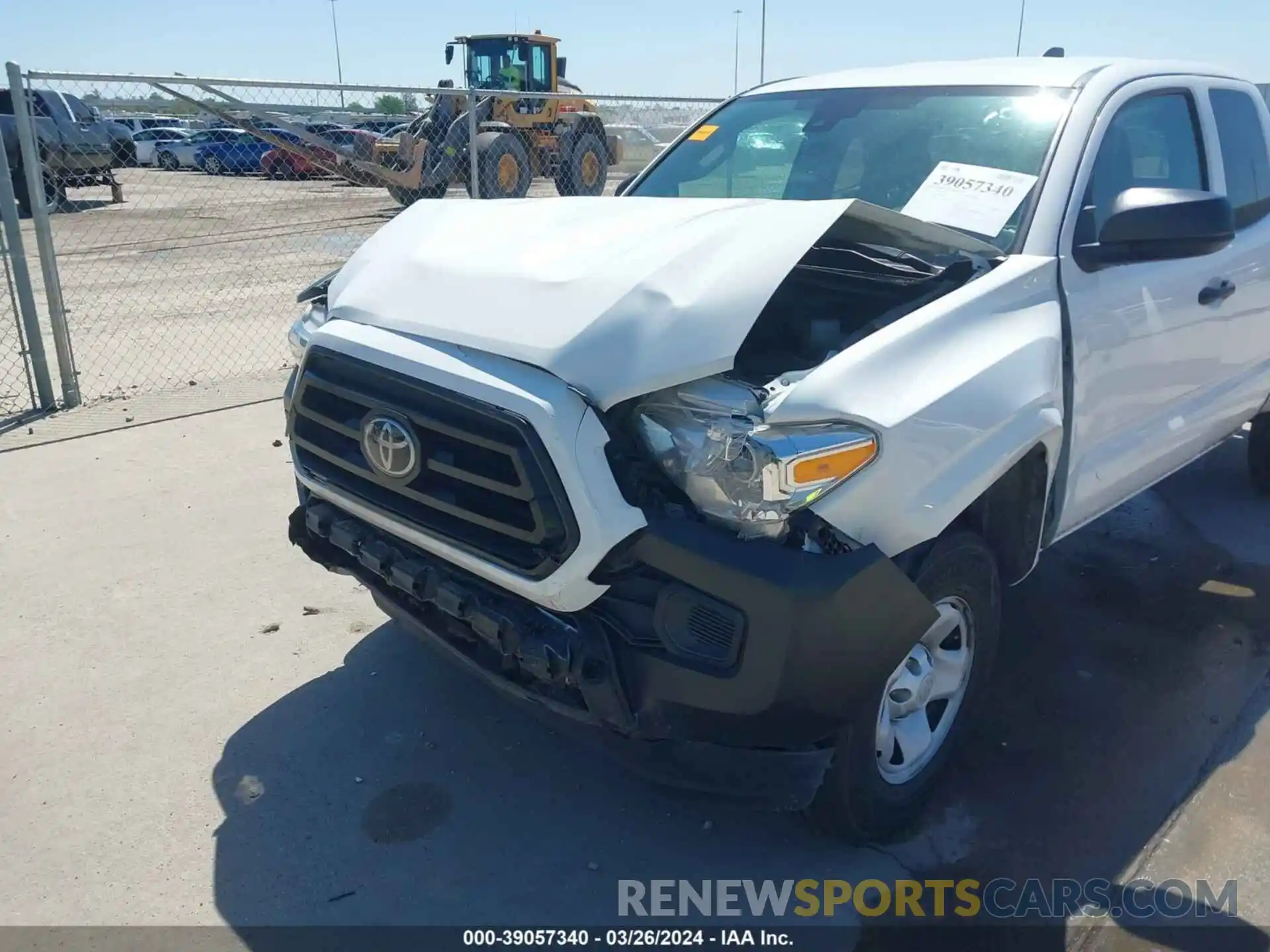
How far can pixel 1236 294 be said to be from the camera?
3939mm

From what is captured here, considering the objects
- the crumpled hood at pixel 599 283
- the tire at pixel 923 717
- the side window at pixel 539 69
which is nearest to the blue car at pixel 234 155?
the side window at pixel 539 69

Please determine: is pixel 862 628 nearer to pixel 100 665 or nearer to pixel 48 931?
pixel 48 931

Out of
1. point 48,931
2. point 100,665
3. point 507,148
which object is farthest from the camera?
point 507,148

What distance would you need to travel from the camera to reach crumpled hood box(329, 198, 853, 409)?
7.86 feet

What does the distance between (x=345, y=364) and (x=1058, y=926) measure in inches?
91.7

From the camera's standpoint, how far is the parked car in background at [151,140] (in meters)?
30.8

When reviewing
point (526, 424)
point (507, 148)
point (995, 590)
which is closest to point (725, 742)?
point (526, 424)

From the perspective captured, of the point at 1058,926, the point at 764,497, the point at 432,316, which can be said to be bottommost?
the point at 1058,926

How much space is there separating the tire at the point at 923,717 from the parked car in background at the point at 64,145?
16590 mm

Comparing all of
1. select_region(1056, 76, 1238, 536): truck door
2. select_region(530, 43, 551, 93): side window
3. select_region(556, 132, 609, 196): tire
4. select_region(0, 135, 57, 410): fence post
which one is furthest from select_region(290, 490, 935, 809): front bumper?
select_region(530, 43, 551, 93): side window

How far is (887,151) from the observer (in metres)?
3.68

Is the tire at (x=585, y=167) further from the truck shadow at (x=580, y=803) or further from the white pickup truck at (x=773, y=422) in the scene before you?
the truck shadow at (x=580, y=803)

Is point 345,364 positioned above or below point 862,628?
above

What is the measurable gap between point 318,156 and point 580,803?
49.2 feet
